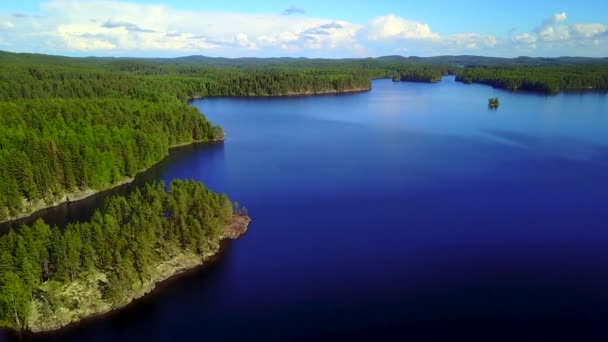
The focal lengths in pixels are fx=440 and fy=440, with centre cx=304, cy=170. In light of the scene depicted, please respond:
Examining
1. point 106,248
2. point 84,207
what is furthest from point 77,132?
point 106,248

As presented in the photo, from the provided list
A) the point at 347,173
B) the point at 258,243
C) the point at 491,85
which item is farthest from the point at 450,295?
the point at 491,85

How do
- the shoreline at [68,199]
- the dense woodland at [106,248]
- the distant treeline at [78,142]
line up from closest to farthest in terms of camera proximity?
the dense woodland at [106,248] < the shoreline at [68,199] < the distant treeline at [78,142]

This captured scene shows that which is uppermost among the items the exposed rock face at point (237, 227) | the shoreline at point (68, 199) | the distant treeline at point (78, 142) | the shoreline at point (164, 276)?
the distant treeline at point (78, 142)

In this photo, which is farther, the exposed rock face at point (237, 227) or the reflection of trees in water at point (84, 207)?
the reflection of trees in water at point (84, 207)

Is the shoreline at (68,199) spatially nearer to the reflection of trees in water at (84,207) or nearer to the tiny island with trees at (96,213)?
the tiny island with trees at (96,213)

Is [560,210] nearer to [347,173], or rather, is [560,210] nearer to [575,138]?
[347,173]

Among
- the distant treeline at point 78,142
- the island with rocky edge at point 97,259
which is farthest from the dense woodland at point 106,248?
the distant treeline at point 78,142

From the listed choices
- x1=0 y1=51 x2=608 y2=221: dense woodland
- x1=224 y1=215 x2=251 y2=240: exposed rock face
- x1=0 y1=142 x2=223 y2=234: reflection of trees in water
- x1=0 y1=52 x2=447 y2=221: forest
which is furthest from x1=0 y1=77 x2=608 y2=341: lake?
x1=0 y1=51 x2=608 y2=221: dense woodland

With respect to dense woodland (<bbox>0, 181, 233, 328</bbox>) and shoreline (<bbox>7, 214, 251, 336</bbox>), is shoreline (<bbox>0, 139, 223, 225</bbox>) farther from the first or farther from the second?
shoreline (<bbox>7, 214, 251, 336</bbox>)
